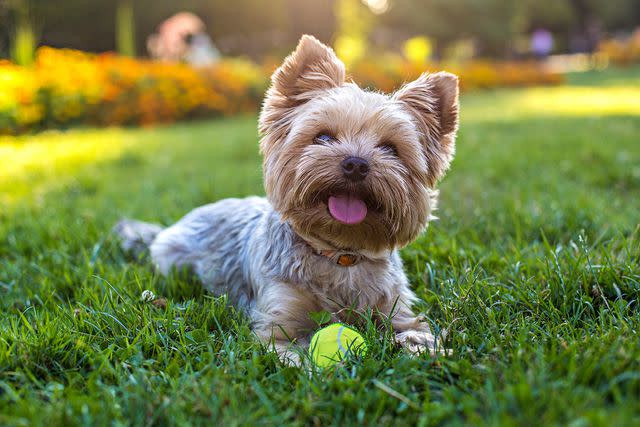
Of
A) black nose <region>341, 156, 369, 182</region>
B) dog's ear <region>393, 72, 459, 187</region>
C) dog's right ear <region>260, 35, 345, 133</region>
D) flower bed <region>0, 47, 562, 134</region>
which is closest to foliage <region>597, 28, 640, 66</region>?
flower bed <region>0, 47, 562, 134</region>

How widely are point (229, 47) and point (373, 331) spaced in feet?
117

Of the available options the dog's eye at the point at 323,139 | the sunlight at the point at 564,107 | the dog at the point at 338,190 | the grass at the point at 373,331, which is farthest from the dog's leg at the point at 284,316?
the sunlight at the point at 564,107

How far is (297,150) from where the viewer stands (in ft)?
10.6

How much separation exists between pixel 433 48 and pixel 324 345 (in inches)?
1752

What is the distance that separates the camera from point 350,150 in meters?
3.10

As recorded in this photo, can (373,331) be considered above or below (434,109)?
below

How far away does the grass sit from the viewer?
218 cm

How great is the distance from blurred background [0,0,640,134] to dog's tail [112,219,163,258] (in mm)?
2064

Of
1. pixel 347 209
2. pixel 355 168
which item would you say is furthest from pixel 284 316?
pixel 355 168

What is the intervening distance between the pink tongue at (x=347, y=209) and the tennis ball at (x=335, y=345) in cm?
58

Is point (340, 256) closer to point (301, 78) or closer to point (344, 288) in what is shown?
point (344, 288)

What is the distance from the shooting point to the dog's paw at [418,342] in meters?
2.68

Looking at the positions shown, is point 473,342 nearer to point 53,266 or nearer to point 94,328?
point 94,328

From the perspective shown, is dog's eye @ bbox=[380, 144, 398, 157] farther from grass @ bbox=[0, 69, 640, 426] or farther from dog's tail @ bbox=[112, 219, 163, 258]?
dog's tail @ bbox=[112, 219, 163, 258]
